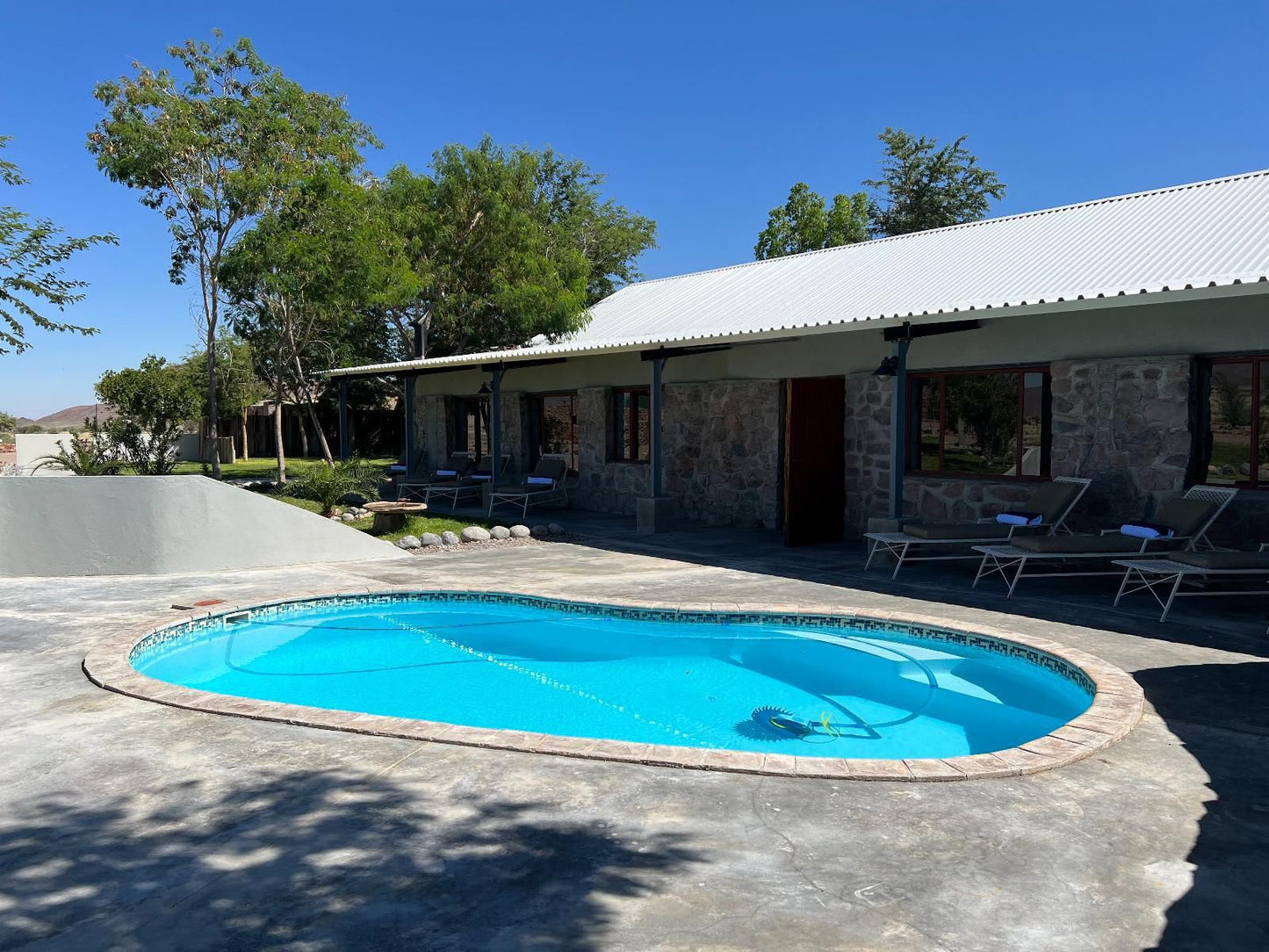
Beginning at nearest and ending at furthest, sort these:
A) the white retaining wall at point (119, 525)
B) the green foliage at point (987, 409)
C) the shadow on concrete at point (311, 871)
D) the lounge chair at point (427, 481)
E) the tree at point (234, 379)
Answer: the shadow on concrete at point (311, 871), the white retaining wall at point (119, 525), the green foliage at point (987, 409), the lounge chair at point (427, 481), the tree at point (234, 379)

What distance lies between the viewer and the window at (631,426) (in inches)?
641

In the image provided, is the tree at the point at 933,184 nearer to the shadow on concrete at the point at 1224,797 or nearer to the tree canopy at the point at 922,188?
Result: the tree canopy at the point at 922,188

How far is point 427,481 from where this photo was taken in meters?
17.9

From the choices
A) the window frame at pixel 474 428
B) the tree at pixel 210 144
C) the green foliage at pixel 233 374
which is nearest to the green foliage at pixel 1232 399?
the window frame at pixel 474 428

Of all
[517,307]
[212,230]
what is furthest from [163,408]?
[517,307]

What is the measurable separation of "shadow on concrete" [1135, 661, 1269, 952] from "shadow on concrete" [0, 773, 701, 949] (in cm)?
171

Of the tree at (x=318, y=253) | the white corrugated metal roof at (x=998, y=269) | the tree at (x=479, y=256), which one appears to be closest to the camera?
the white corrugated metal roof at (x=998, y=269)

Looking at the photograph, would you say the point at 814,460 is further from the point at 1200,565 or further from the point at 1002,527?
the point at 1200,565

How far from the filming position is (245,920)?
115 inches

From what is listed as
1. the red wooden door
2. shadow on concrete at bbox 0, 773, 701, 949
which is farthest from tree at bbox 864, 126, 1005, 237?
shadow on concrete at bbox 0, 773, 701, 949

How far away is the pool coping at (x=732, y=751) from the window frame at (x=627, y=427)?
9755 mm

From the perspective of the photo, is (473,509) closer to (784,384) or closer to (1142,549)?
(784,384)

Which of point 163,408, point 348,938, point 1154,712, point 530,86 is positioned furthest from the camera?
point 530,86

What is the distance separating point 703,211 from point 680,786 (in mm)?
36959
